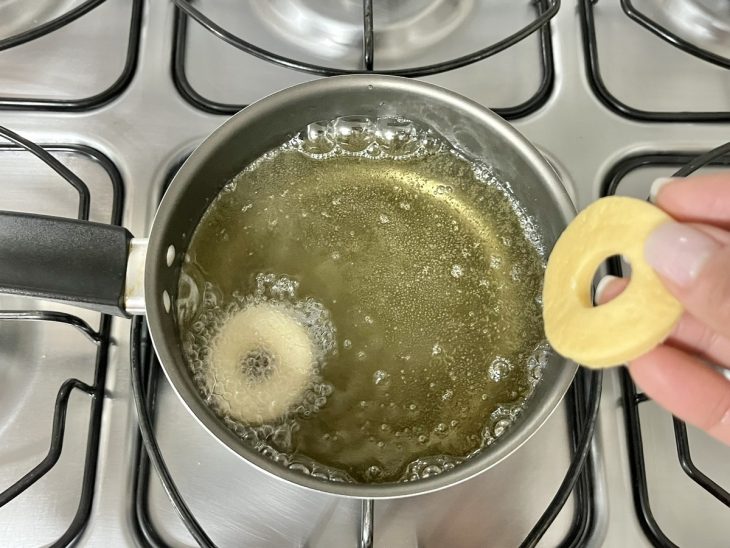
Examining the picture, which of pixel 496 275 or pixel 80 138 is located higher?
pixel 80 138

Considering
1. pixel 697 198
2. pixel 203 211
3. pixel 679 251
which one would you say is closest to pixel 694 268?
pixel 679 251

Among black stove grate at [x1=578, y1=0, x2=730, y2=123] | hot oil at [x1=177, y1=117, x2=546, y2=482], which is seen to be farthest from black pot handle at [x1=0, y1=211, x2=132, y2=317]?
black stove grate at [x1=578, y1=0, x2=730, y2=123]

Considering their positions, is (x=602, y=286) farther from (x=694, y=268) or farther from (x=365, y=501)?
(x=365, y=501)

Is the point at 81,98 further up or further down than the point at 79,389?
further up

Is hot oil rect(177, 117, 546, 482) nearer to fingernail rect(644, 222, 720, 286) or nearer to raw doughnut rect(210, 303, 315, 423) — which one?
raw doughnut rect(210, 303, 315, 423)

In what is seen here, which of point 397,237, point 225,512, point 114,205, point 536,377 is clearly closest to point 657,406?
point 536,377

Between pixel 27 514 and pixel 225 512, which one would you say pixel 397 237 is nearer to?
pixel 225 512
